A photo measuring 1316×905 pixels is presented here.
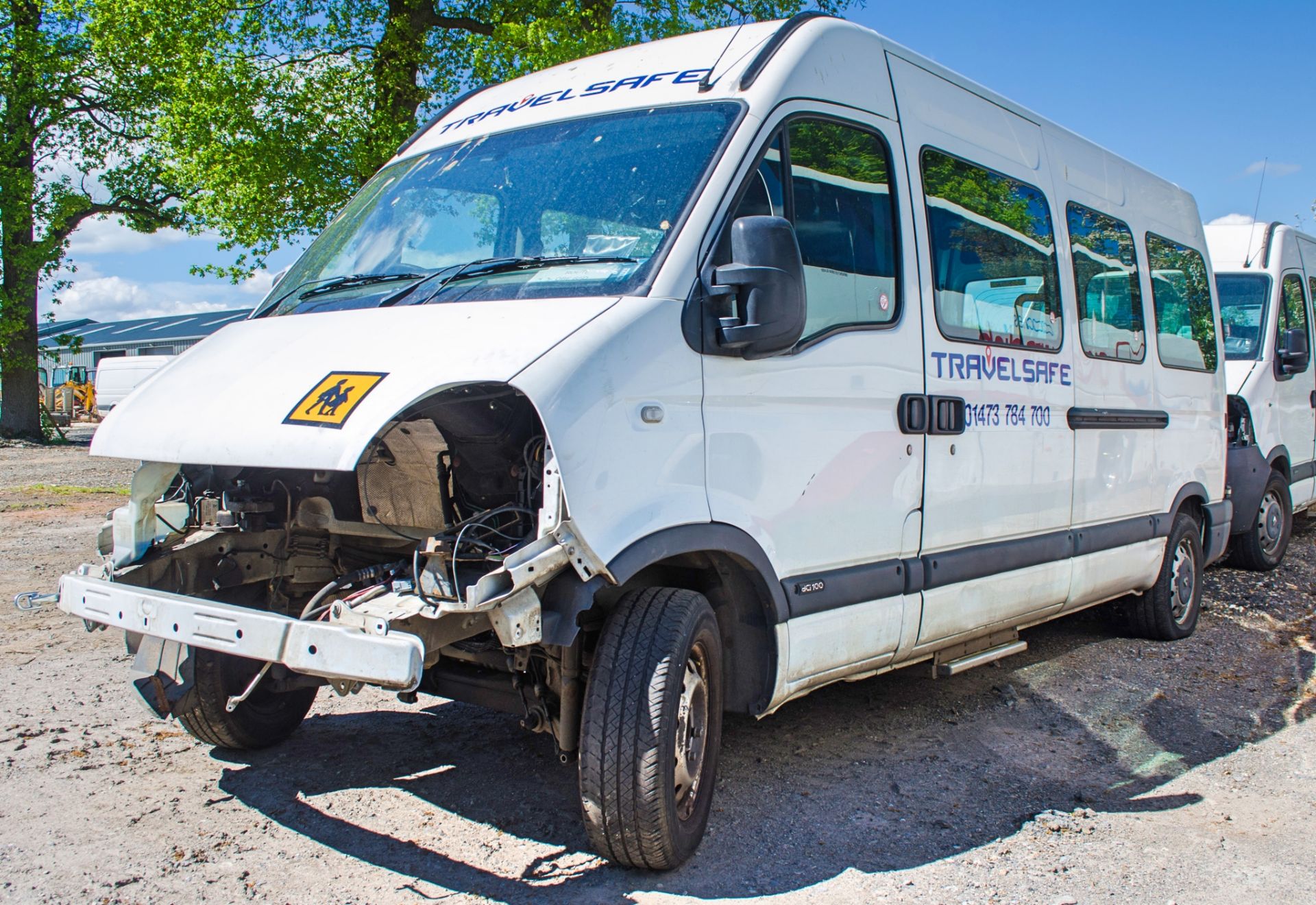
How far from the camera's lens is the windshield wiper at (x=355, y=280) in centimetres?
389

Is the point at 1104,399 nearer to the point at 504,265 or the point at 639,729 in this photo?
the point at 504,265

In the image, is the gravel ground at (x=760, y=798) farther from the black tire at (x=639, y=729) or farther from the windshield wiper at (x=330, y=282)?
the windshield wiper at (x=330, y=282)

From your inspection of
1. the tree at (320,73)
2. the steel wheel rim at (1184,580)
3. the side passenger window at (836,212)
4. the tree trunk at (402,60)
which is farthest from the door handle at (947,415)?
the tree trunk at (402,60)

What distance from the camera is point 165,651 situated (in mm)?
3639

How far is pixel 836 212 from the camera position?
4.08m

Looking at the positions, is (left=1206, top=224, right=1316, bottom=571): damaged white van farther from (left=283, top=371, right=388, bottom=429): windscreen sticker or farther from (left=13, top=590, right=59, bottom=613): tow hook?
(left=13, top=590, right=59, bottom=613): tow hook

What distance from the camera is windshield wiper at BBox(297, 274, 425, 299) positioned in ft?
12.8

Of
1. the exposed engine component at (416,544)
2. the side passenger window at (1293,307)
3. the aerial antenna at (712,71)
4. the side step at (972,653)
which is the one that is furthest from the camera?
the side passenger window at (1293,307)

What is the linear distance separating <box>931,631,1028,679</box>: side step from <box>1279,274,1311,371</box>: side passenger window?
5.75 metres

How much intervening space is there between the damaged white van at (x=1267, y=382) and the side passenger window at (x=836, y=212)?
17.1ft

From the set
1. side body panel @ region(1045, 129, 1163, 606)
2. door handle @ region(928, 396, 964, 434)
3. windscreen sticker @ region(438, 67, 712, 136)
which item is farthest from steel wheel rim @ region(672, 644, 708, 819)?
side body panel @ region(1045, 129, 1163, 606)

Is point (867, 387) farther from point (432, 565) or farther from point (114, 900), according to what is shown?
point (114, 900)

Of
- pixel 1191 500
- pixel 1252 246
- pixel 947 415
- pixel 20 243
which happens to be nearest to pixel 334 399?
pixel 947 415

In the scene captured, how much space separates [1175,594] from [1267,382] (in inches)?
127
